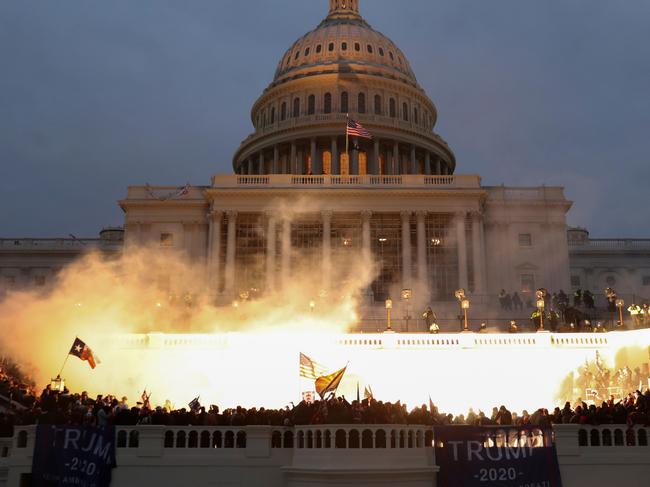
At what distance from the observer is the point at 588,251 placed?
260ft

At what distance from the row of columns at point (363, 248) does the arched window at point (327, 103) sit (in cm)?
2713

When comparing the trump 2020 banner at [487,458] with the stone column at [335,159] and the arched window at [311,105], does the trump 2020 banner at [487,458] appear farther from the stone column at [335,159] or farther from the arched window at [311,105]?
the arched window at [311,105]

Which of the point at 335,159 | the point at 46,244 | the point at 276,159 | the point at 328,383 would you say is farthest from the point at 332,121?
the point at 328,383

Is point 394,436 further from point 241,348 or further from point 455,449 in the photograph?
point 241,348

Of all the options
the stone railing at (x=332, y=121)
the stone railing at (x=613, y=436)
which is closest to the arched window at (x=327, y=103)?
the stone railing at (x=332, y=121)

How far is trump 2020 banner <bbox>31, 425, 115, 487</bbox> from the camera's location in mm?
21078

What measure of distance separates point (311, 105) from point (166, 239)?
2891 centimetres

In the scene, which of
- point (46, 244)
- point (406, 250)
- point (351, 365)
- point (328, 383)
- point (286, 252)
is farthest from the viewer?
point (46, 244)

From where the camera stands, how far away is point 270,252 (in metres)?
57.5

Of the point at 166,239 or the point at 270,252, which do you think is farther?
the point at 166,239

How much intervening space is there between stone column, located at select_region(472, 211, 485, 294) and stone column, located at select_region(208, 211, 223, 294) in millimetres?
18484

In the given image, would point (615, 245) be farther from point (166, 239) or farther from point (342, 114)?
point (166, 239)

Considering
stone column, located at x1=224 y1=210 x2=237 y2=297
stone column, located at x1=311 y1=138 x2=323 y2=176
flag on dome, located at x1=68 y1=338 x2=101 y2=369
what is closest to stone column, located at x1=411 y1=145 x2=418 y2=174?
stone column, located at x1=311 y1=138 x2=323 y2=176

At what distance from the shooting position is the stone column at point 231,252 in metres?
56.8
